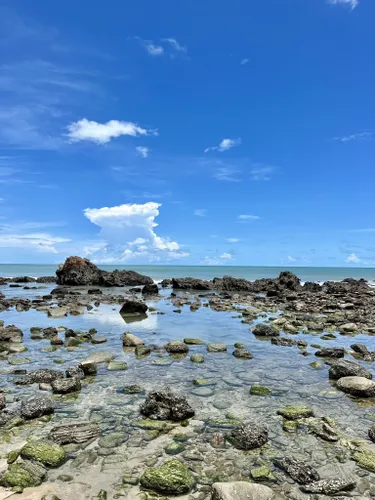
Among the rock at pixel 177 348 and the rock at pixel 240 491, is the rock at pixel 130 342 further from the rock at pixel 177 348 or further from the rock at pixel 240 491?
the rock at pixel 240 491

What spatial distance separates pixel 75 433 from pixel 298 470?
4.46 meters

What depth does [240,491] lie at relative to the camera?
570cm

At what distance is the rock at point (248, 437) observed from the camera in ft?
24.7

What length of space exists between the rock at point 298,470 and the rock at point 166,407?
255cm

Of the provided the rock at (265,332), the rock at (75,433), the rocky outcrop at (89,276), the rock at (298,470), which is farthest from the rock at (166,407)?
the rocky outcrop at (89,276)

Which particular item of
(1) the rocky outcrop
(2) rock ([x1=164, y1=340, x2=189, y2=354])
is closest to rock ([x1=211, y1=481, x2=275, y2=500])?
(2) rock ([x1=164, y1=340, x2=189, y2=354])

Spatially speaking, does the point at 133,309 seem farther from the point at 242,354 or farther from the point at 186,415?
the point at 186,415

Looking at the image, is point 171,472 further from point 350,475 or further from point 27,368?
point 27,368

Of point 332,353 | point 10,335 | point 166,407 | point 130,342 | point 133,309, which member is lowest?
point 166,407

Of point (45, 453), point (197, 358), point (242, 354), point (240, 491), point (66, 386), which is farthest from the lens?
point (242, 354)

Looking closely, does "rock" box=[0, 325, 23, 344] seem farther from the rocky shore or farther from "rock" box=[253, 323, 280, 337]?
"rock" box=[253, 323, 280, 337]

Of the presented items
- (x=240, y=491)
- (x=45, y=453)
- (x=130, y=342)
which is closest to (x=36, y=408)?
(x=45, y=453)

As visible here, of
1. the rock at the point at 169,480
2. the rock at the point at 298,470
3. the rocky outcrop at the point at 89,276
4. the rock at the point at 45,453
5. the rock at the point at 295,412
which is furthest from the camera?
the rocky outcrop at the point at 89,276

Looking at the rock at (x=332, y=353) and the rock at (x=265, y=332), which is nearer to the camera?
the rock at (x=332, y=353)
